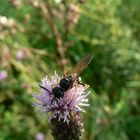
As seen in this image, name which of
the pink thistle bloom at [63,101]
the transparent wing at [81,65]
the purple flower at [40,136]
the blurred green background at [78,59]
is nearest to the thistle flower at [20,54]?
the blurred green background at [78,59]

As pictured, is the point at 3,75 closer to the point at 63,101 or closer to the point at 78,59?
the point at 78,59

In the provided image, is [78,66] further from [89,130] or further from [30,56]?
[30,56]

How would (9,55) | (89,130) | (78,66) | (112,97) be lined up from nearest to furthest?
(78,66) < (89,130) < (9,55) < (112,97)

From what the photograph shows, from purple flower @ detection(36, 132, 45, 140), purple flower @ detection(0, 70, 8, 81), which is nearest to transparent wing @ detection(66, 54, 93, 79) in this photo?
purple flower @ detection(36, 132, 45, 140)

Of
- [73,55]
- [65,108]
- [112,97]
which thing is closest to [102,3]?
[73,55]

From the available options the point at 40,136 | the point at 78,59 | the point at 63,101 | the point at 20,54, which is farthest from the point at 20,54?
the point at 63,101

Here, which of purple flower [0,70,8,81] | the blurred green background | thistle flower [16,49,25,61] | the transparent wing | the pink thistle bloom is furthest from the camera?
purple flower [0,70,8,81]

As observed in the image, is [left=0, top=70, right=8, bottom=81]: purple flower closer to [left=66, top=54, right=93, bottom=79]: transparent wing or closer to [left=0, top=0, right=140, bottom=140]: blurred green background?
[left=0, top=0, right=140, bottom=140]: blurred green background
